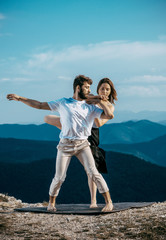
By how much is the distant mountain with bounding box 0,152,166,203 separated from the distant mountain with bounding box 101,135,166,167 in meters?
25.5

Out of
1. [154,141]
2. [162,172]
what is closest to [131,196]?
[162,172]

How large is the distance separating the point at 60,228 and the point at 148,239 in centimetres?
156

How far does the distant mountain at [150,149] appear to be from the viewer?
74.2 m

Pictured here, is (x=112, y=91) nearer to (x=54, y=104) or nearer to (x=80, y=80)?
(x=80, y=80)

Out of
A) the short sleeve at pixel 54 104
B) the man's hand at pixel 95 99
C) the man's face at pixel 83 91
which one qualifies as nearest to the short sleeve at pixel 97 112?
the man's hand at pixel 95 99

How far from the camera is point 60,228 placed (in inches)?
245

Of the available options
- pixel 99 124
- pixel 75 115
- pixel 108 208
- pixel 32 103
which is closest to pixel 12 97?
pixel 32 103

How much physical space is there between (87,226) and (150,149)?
77477mm

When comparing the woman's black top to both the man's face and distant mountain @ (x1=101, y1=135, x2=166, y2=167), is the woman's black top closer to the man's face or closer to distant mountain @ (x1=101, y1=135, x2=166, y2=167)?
the man's face

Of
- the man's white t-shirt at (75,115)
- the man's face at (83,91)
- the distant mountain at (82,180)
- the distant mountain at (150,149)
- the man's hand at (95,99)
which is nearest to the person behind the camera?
the man's white t-shirt at (75,115)

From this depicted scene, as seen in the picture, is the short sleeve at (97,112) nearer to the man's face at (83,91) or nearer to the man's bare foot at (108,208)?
the man's face at (83,91)

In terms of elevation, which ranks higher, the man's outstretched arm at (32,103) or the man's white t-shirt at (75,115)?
the man's outstretched arm at (32,103)

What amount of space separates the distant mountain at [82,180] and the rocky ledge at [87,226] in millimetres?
28670

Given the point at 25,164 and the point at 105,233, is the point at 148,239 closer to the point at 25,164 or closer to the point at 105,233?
the point at 105,233
